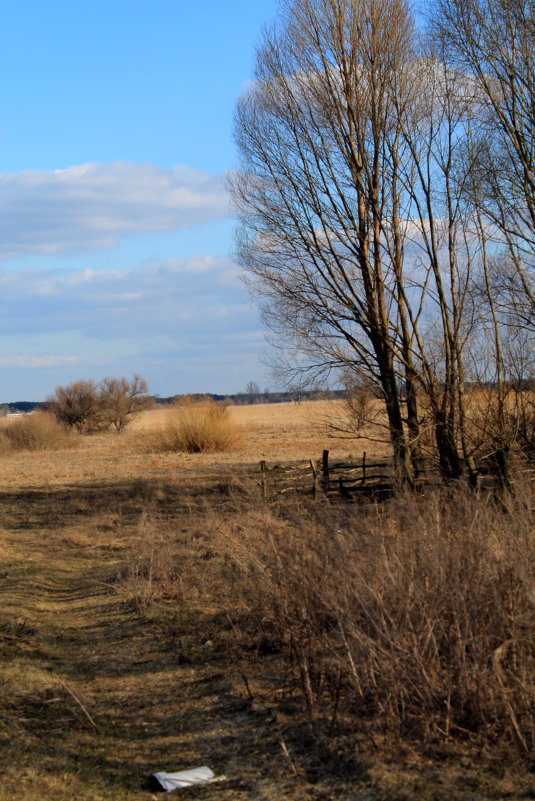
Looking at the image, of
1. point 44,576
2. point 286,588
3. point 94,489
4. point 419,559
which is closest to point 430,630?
point 419,559

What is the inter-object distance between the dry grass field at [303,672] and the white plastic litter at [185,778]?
77 millimetres

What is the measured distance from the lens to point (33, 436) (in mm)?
40938

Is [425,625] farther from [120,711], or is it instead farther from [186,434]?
[186,434]

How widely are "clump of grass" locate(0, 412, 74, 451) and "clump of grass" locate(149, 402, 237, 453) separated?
7.82 m

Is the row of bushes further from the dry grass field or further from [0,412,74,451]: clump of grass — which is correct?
the dry grass field

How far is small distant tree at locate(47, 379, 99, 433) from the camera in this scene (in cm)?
5062

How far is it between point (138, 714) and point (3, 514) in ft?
43.2

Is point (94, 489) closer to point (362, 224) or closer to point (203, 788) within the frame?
point (362, 224)

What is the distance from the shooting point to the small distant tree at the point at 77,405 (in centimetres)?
5062

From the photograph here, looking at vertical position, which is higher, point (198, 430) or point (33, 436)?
point (33, 436)

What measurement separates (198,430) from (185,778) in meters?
31.9

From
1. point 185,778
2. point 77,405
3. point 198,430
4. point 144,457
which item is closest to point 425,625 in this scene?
point 185,778

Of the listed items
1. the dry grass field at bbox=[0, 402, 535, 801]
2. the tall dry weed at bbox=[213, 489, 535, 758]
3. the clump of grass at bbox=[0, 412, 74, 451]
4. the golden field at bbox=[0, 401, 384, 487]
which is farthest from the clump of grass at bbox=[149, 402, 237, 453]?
the tall dry weed at bbox=[213, 489, 535, 758]

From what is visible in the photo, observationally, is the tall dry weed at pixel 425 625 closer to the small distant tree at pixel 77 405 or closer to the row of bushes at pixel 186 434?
the row of bushes at pixel 186 434
